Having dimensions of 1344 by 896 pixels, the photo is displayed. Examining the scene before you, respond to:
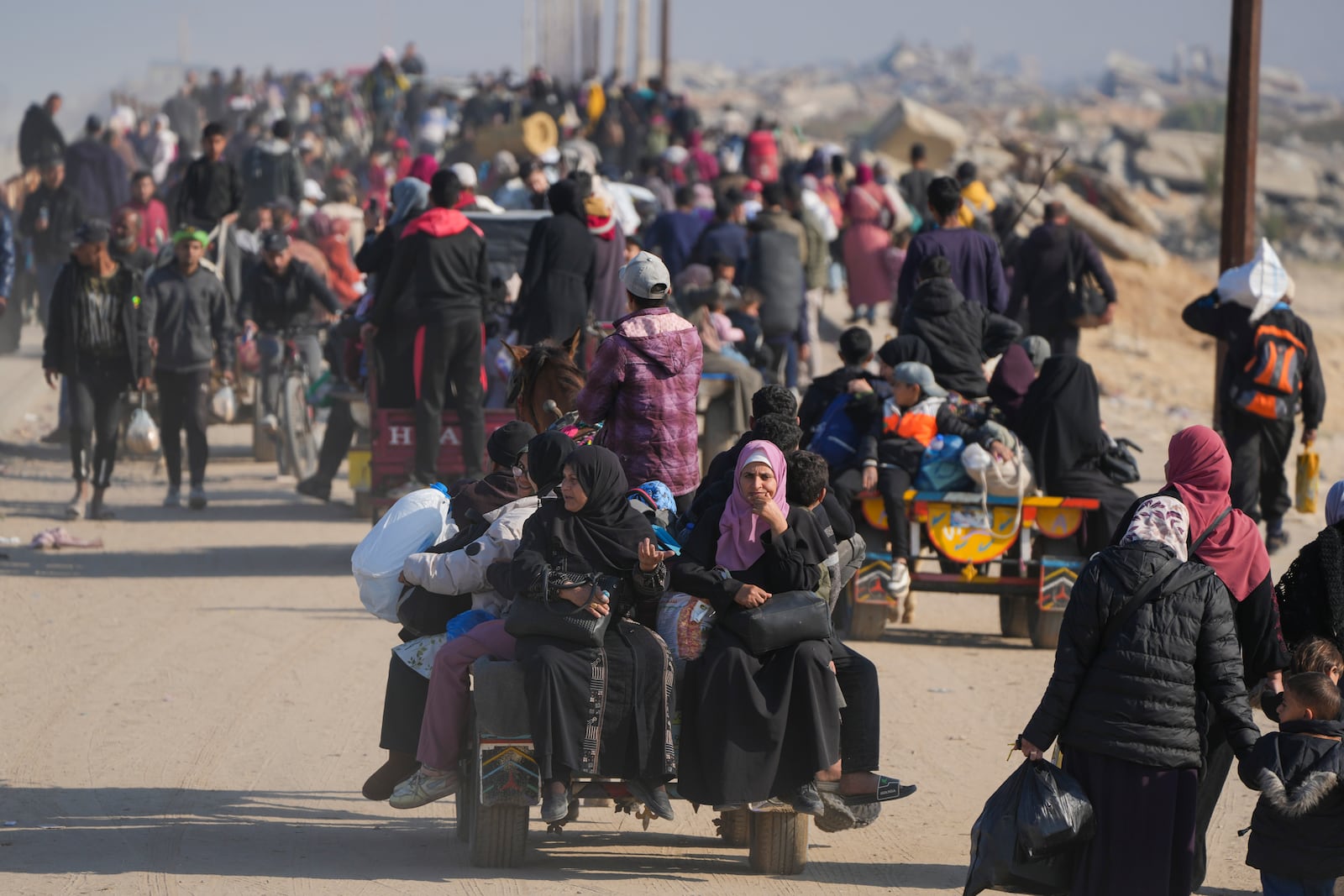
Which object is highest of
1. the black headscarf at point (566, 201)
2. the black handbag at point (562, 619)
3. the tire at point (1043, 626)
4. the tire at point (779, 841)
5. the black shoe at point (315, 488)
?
the black headscarf at point (566, 201)

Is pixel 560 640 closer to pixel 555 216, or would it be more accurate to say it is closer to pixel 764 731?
pixel 764 731

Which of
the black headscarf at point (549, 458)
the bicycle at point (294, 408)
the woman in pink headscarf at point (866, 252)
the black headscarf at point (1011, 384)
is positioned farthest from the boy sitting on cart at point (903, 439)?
the woman in pink headscarf at point (866, 252)

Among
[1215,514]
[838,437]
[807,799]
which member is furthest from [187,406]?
[1215,514]

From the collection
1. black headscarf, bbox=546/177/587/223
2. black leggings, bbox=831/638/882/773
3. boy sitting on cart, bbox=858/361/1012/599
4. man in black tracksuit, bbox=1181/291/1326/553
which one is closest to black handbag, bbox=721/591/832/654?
black leggings, bbox=831/638/882/773

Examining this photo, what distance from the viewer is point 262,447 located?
54.3 feet

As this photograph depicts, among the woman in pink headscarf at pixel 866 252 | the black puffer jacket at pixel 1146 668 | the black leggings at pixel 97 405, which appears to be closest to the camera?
the black puffer jacket at pixel 1146 668

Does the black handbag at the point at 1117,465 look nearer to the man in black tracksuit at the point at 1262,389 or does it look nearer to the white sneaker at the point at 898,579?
the white sneaker at the point at 898,579

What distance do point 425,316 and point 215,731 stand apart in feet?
13.5

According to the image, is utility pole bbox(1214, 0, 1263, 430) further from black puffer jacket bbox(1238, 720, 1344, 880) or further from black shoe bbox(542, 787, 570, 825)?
black shoe bbox(542, 787, 570, 825)

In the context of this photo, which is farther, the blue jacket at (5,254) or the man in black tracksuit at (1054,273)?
the blue jacket at (5,254)

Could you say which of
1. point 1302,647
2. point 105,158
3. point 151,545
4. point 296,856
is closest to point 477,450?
point 151,545

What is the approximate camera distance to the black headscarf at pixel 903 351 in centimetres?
1006

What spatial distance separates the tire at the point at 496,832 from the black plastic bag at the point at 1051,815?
171 centimetres

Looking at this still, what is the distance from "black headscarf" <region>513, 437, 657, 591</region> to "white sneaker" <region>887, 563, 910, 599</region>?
12.9 feet
